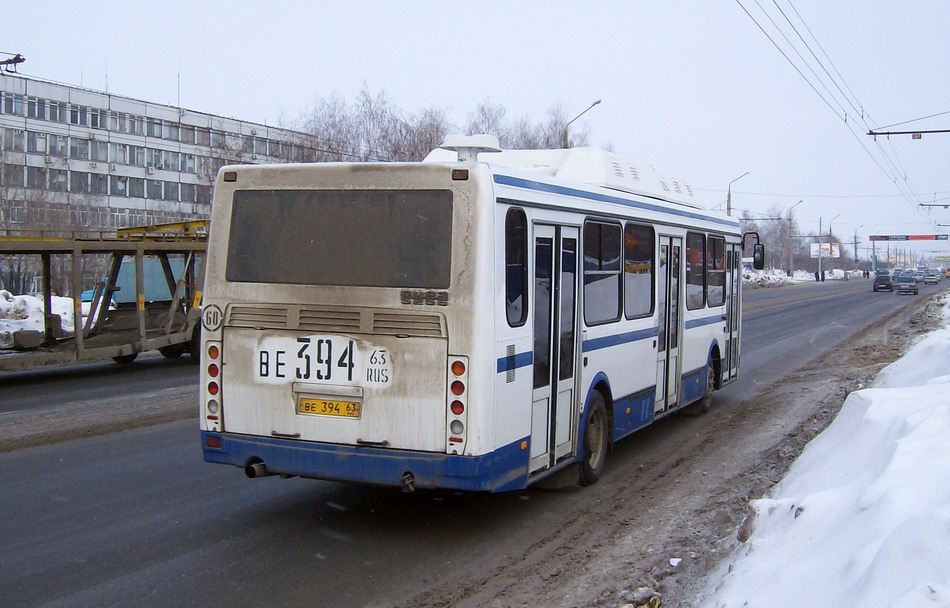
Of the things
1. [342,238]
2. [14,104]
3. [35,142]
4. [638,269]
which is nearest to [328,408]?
[342,238]

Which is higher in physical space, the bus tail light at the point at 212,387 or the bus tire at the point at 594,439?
the bus tail light at the point at 212,387

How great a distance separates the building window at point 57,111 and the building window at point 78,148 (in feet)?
5.35

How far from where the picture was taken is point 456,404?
20.5 feet

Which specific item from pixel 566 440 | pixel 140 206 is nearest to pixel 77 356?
pixel 566 440

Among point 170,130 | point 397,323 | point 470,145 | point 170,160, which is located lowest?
point 397,323

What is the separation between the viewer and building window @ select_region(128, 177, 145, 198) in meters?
71.1

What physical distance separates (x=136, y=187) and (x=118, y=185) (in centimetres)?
154

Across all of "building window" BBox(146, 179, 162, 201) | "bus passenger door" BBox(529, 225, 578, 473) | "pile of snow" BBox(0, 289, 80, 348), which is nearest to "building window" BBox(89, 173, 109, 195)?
"building window" BBox(146, 179, 162, 201)

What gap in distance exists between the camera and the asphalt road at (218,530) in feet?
18.6

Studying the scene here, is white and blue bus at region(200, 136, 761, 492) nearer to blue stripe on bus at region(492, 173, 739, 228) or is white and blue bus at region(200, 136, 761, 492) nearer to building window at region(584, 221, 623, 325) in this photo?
blue stripe on bus at region(492, 173, 739, 228)

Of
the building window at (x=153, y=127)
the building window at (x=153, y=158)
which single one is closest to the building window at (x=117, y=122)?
the building window at (x=153, y=127)

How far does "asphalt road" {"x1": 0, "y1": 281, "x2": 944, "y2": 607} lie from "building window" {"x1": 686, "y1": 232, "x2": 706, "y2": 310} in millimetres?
2197

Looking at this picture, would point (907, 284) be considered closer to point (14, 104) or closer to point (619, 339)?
point (619, 339)

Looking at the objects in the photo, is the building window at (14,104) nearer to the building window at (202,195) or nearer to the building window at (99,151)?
the building window at (99,151)
